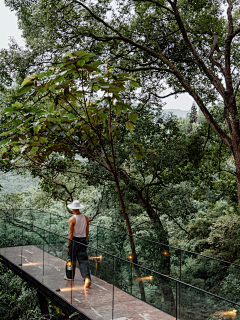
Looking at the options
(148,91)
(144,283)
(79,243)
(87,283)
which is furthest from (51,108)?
(148,91)

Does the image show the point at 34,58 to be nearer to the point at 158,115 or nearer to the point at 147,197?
the point at 158,115

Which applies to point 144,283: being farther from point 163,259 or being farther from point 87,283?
point 163,259

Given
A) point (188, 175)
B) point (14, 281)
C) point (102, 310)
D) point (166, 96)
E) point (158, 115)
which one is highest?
point (166, 96)

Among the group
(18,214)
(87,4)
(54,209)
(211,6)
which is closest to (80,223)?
(18,214)

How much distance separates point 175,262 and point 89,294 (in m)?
2.22

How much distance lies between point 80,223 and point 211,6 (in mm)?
6479

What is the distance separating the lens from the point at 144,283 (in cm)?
486

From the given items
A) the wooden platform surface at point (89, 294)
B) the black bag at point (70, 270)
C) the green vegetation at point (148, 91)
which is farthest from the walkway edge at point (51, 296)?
the green vegetation at point (148, 91)

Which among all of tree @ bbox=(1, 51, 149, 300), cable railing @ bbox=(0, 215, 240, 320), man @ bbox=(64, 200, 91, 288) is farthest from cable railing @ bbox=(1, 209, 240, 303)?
tree @ bbox=(1, 51, 149, 300)

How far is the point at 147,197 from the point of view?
32.4 feet

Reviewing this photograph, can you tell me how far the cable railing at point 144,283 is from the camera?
3.49 metres

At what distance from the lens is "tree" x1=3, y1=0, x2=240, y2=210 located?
7727mm

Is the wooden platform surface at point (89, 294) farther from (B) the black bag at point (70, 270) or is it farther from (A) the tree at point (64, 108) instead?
(A) the tree at point (64, 108)

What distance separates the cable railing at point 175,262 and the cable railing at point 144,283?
3.22ft
